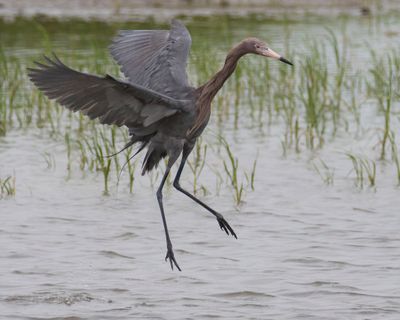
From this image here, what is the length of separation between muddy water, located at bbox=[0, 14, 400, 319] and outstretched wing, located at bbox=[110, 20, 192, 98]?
1.12m

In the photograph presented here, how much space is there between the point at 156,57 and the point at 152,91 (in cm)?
100

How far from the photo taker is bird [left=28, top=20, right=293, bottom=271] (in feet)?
17.4

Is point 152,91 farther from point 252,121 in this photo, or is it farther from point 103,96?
point 252,121

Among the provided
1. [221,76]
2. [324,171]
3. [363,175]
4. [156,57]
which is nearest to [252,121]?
[324,171]

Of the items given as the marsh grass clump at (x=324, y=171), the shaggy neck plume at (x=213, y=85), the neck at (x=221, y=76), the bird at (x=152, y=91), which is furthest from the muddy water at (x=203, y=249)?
the neck at (x=221, y=76)

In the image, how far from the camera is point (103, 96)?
5441 millimetres

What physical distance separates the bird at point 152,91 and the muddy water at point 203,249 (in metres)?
0.29

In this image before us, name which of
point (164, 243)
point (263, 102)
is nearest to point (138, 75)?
point (164, 243)

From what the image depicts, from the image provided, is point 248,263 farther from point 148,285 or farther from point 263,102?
point 263,102

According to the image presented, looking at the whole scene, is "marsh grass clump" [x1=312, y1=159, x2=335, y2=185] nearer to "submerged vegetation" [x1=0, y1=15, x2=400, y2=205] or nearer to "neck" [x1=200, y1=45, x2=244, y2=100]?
"submerged vegetation" [x1=0, y1=15, x2=400, y2=205]

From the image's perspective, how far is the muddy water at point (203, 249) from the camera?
18.1ft

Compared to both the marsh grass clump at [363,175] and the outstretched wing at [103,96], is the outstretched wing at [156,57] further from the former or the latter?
the marsh grass clump at [363,175]

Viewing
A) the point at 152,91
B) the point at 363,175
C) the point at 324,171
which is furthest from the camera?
the point at 324,171

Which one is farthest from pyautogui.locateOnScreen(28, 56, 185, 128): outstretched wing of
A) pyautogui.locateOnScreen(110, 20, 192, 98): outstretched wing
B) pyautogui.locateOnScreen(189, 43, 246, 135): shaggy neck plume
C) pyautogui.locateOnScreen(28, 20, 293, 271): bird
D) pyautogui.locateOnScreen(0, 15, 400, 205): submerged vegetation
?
pyautogui.locateOnScreen(0, 15, 400, 205): submerged vegetation
